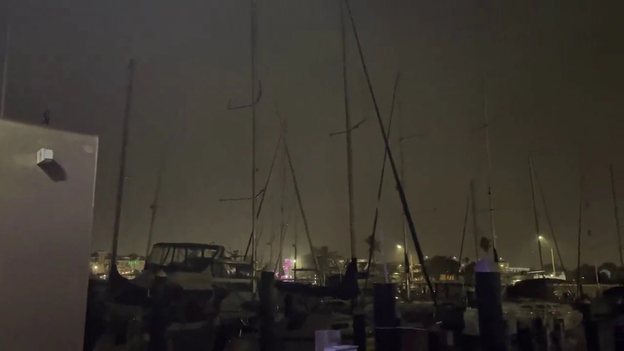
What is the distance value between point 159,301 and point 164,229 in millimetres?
380

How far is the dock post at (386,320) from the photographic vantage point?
1.98m

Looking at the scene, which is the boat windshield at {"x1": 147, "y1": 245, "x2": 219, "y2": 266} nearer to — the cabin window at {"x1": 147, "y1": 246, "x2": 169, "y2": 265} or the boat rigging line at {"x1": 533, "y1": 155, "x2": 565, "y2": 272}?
the cabin window at {"x1": 147, "y1": 246, "x2": 169, "y2": 265}

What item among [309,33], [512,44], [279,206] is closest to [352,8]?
[309,33]

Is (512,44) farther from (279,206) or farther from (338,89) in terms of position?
(279,206)

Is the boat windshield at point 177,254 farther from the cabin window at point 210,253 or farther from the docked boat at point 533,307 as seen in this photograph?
the docked boat at point 533,307

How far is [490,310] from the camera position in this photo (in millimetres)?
2123

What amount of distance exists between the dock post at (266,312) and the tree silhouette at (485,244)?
140 cm

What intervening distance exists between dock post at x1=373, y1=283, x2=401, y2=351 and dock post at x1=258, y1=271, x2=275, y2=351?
3.11 ft

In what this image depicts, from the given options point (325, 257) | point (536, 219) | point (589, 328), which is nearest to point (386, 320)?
point (325, 257)

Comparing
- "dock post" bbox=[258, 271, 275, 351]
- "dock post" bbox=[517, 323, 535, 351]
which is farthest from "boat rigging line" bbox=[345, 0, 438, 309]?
"dock post" bbox=[258, 271, 275, 351]

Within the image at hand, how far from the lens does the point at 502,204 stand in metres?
3.21

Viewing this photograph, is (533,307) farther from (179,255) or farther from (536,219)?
(179,255)

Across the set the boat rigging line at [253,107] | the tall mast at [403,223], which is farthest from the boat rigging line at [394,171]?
the boat rigging line at [253,107]

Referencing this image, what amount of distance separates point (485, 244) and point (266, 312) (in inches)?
59.1
